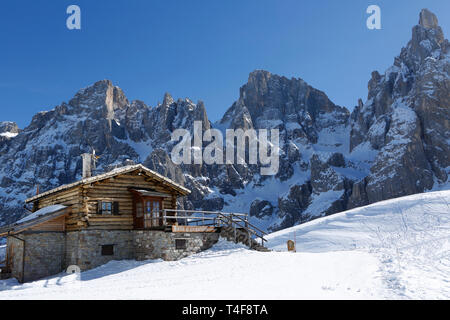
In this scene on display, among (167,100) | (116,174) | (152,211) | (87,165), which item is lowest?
(152,211)

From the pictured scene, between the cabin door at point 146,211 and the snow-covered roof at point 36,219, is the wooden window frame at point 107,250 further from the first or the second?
the snow-covered roof at point 36,219

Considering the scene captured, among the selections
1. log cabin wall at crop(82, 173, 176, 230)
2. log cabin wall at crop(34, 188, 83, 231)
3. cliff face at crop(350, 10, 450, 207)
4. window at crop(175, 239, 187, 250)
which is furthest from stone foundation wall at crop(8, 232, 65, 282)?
cliff face at crop(350, 10, 450, 207)

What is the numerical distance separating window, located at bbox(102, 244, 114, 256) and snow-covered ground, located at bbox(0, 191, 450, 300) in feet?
2.64

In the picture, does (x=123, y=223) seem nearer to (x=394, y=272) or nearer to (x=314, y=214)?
(x=394, y=272)

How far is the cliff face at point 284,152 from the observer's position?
126 m

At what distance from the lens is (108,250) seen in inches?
834

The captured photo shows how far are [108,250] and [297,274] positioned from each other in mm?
12712

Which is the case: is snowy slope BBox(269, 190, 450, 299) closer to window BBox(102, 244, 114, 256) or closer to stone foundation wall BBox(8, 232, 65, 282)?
window BBox(102, 244, 114, 256)

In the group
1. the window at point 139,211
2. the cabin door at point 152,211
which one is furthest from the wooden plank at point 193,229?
the window at point 139,211
